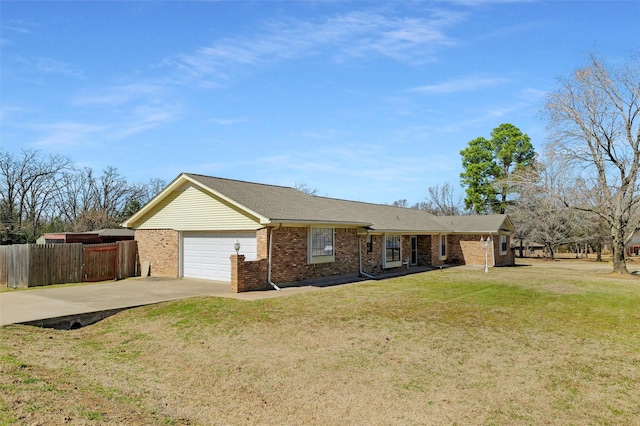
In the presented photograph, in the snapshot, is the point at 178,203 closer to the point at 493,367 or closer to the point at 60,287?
the point at 60,287

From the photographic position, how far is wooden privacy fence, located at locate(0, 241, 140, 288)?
56.5 ft

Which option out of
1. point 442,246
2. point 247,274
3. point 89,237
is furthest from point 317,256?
point 89,237

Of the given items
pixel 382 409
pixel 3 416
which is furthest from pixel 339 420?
pixel 3 416

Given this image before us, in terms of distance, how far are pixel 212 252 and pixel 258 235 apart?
335cm

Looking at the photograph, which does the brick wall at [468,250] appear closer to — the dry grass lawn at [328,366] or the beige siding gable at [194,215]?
the beige siding gable at [194,215]

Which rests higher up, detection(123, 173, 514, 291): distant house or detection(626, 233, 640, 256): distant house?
detection(123, 173, 514, 291): distant house

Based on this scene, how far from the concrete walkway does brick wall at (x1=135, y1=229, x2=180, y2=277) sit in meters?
1.38

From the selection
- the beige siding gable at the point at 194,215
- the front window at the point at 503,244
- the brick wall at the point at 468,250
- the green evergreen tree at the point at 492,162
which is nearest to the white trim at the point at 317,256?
the beige siding gable at the point at 194,215

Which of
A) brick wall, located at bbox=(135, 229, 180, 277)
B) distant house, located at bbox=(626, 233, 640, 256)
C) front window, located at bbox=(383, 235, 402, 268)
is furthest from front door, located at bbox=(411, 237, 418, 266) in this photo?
distant house, located at bbox=(626, 233, 640, 256)

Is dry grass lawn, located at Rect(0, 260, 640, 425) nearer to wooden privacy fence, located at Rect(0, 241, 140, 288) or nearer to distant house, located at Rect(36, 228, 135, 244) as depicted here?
wooden privacy fence, located at Rect(0, 241, 140, 288)

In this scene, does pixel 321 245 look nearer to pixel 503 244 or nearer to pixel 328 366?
pixel 328 366

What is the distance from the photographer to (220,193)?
16922 millimetres

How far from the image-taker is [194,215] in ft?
61.1

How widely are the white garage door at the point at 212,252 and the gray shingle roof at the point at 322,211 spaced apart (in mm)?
1576
